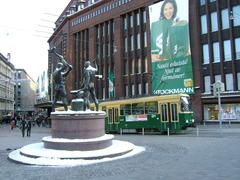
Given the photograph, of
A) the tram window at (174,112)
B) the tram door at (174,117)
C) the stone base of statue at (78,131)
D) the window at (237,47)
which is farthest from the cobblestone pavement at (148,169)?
the window at (237,47)

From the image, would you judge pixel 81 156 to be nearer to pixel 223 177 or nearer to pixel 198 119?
pixel 223 177

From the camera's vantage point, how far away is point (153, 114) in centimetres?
3198

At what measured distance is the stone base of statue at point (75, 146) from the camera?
1458 centimetres

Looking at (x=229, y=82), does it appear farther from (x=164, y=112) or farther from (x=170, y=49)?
(x=164, y=112)

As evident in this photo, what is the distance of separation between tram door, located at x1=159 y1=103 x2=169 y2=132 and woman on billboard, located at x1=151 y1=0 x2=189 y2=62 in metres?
20.4

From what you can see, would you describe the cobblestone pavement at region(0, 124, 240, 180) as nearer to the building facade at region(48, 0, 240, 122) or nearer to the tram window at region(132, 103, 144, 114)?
the tram window at region(132, 103, 144, 114)

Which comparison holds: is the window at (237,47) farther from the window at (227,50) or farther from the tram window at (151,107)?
the tram window at (151,107)

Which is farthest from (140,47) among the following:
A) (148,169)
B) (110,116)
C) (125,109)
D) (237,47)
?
(148,169)

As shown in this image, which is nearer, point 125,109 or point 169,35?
point 125,109

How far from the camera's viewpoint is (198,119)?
49531mm

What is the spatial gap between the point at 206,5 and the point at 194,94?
1163 cm

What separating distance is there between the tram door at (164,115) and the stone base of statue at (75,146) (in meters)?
13.9

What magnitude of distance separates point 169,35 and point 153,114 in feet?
73.6

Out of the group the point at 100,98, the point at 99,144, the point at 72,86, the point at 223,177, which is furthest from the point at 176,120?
the point at 72,86
